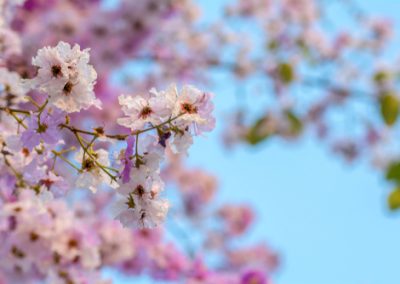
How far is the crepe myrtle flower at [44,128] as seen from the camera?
113 cm

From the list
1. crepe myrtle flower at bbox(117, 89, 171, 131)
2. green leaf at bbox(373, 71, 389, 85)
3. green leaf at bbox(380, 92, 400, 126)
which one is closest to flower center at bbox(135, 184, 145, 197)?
crepe myrtle flower at bbox(117, 89, 171, 131)

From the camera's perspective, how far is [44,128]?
3.77ft

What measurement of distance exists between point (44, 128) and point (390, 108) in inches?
131

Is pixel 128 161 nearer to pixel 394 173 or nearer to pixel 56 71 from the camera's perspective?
pixel 56 71

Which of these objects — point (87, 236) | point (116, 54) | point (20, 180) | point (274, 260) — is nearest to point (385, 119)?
point (116, 54)

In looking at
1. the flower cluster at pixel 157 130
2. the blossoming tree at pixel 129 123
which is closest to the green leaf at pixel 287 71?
the blossoming tree at pixel 129 123

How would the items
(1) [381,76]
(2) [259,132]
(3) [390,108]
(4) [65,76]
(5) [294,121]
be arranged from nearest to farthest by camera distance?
1. (4) [65,76]
2. (3) [390,108]
3. (5) [294,121]
4. (2) [259,132]
5. (1) [381,76]

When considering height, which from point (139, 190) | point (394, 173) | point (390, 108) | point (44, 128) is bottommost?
point (139, 190)

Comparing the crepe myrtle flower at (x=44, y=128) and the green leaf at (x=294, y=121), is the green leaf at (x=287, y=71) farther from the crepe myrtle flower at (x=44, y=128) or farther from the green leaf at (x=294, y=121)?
the crepe myrtle flower at (x=44, y=128)

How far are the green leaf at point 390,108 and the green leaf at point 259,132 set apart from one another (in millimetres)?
859

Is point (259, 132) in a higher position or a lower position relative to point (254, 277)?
higher

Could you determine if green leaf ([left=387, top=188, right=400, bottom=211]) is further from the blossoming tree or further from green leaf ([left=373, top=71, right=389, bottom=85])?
green leaf ([left=373, top=71, right=389, bottom=85])

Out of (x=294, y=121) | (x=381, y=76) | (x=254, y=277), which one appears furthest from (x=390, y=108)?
(x=254, y=277)

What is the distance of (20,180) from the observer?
1.45 metres
